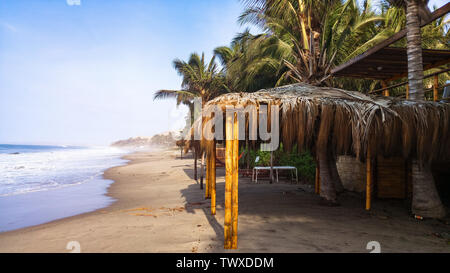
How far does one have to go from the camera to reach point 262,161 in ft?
40.9

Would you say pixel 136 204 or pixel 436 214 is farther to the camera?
pixel 136 204

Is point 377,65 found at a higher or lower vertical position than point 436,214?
higher

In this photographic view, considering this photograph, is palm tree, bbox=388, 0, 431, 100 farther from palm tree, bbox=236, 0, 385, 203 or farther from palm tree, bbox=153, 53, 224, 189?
palm tree, bbox=153, 53, 224, 189

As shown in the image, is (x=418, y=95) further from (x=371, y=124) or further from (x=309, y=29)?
(x=309, y=29)

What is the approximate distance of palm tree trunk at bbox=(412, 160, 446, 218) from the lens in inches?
197

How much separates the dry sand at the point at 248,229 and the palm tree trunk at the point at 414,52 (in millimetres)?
2648

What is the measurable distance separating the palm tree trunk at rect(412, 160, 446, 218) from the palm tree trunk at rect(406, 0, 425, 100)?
1496 millimetres

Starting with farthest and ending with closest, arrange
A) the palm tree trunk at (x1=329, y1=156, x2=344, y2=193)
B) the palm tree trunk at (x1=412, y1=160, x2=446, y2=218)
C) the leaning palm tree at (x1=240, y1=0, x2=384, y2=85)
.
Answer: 1. the leaning palm tree at (x1=240, y1=0, x2=384, y2=85)
2. the palm tree trunk at (x1=329, y1=156, x2=344, y2=193)
3. the palm tree trunk at (x1=412, y1=160, x2=446, y2=218)

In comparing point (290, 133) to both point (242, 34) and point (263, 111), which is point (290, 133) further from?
point (242, 34)

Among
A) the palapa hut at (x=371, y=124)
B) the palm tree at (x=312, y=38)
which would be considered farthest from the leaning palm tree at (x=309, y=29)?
the palapa hut at (x=371, y=124)

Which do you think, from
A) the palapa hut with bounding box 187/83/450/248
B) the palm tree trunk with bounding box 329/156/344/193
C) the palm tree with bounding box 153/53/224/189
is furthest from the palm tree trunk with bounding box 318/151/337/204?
the palm tree with bounding box 153/53/224/189
